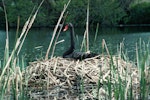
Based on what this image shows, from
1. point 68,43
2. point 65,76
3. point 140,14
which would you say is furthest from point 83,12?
point 65,76

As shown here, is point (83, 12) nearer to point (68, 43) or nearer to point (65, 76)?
point (68, 43)

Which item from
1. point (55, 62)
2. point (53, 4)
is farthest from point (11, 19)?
point (55, 62)

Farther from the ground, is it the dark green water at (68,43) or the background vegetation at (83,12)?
the background vegetation at (83,12)

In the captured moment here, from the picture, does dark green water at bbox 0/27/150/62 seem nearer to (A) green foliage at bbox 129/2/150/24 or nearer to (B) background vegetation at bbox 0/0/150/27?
(B) background vegetation at bbox 0/0/150/27

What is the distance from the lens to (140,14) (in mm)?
73562

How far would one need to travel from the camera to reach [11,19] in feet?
244

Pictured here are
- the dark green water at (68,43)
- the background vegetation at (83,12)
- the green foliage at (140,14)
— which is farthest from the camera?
the green foliage at (140,14)

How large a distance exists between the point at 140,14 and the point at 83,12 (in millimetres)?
8813

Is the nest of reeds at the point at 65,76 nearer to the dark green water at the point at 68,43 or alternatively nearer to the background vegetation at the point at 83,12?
the dark green water at the point at 68,43

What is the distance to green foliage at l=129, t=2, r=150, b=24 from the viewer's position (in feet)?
241

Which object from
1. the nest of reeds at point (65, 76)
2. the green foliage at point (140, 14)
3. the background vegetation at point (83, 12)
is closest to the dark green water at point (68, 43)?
the nest of reeds at point (65, 76)

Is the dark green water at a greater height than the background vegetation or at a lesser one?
lesser

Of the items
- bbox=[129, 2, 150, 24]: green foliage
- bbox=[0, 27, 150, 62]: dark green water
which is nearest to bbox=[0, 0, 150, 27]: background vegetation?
bbox=[129, 2, 150, 24]: green foliage

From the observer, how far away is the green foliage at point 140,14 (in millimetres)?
73500
